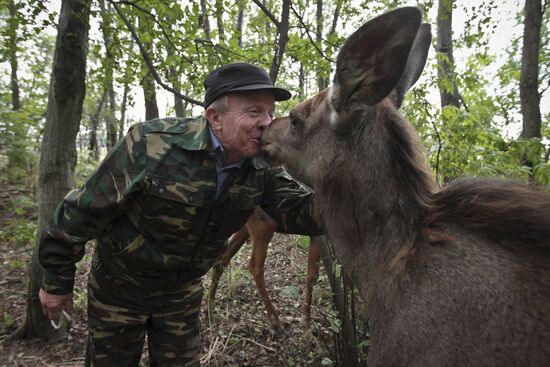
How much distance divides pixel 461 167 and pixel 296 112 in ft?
8.39

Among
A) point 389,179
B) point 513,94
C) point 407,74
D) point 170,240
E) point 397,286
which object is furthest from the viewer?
point 513,94

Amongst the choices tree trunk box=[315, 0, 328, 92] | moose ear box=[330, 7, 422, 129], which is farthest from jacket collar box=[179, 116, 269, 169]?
tree trunk box=[315, 0, 328, 92]

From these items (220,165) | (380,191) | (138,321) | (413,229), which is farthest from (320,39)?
(138,321)

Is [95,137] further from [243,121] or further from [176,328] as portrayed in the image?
[243,121]

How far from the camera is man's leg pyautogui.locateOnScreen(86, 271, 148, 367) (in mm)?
2736

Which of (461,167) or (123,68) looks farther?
(123,68)

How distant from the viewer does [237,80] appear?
2418 millimetres

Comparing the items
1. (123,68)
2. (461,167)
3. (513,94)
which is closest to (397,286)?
(461,167)

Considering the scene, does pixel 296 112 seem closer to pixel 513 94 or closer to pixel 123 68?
pixel 123 68

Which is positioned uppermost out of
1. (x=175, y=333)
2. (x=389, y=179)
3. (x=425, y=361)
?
(x=389, y=179)

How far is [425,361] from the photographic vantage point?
1463 mm

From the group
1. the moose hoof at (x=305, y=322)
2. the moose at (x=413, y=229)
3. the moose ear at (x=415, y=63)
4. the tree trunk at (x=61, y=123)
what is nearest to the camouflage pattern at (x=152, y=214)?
the moose at (x=413, y=229)

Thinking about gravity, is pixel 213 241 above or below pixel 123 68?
below

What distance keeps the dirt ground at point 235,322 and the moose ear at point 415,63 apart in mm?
2172
